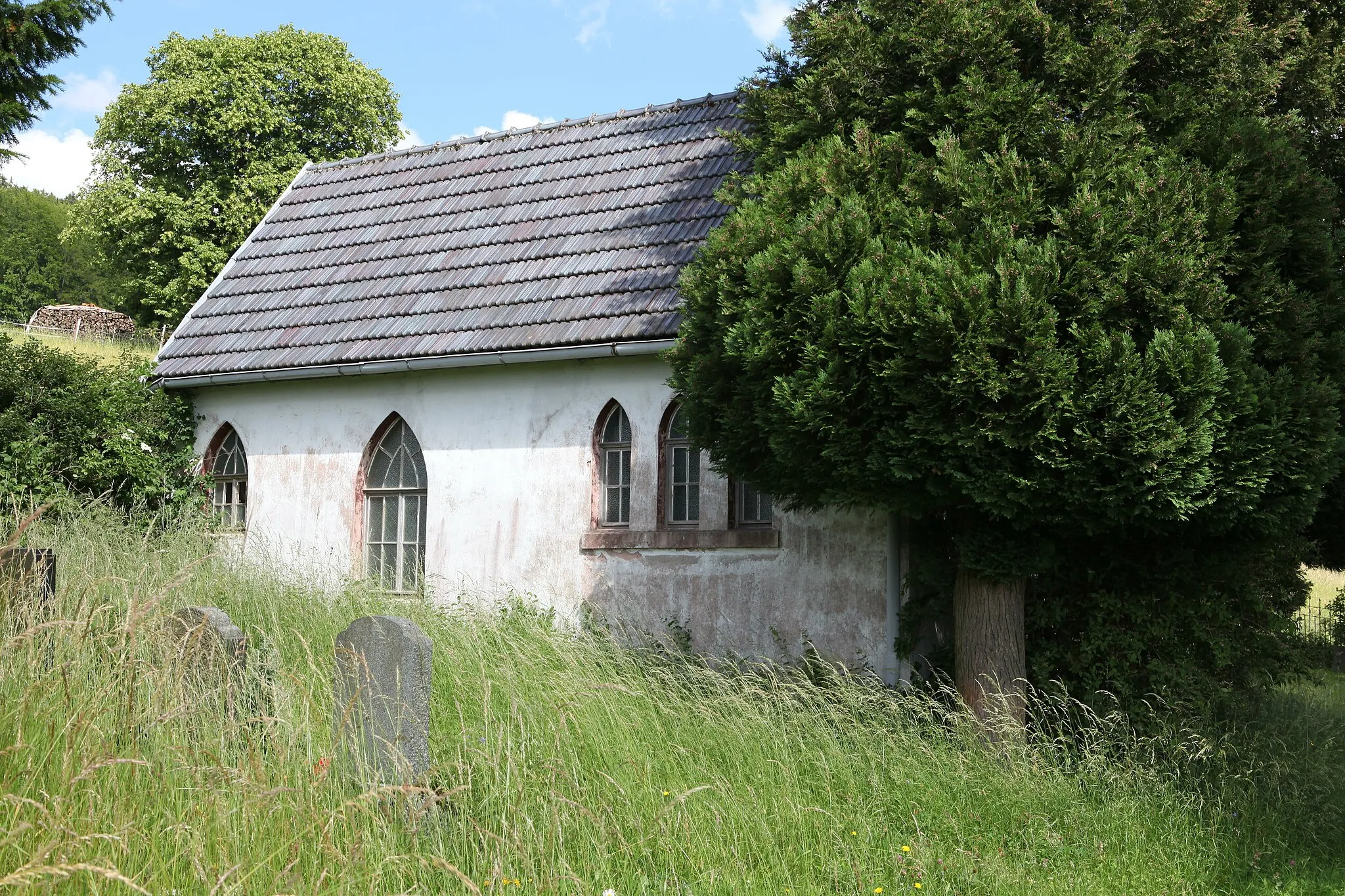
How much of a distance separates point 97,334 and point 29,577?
1487 inches

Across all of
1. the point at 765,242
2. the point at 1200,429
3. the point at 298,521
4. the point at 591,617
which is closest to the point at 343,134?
the point at 298,521

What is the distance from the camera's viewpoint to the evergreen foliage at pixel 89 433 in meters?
14.0

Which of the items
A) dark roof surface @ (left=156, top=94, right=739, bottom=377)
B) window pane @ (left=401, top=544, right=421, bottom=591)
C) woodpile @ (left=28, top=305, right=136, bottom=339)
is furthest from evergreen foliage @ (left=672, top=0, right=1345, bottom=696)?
woodpile @ (left=28, top=305, right=136, bottom=339)

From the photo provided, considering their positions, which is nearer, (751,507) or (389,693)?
(389,693)

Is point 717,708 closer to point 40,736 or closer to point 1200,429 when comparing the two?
point 1200,429

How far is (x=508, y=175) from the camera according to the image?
52.7 ft

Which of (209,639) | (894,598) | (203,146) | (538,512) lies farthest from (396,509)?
(203,146)

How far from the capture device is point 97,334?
4022 cm

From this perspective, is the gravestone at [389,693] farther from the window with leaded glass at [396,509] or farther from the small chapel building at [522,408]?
the window with leaded glass at [396,509]

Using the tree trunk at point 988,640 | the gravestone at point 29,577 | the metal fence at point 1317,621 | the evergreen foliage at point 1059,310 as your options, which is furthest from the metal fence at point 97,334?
the metal fence at point 1317,621

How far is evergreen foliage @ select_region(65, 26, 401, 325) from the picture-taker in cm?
3334

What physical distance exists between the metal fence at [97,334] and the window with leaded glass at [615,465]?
22693 mm

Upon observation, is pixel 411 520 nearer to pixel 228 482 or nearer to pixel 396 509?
pixel 396 509

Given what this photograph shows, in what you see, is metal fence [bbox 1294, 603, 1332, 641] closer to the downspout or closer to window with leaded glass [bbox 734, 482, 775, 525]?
the downspout
